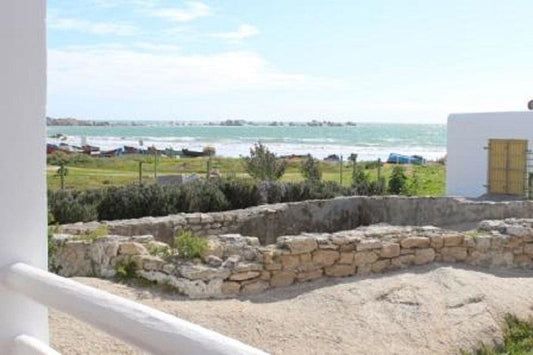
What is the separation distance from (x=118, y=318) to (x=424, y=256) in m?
7.97

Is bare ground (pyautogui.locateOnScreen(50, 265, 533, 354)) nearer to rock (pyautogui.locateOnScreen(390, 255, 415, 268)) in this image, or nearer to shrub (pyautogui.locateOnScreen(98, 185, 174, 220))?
rock (pyautogui.locateOnScreen(390, 255, 415, 268))

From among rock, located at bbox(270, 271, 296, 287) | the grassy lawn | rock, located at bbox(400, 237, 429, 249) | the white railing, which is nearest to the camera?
the white railing

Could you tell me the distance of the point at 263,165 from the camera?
22.0 metres

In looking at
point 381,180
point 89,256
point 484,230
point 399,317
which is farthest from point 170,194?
point 381,180

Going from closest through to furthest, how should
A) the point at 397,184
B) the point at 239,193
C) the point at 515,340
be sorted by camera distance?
the point at 515,340
the point at 239,193
the point at 397,184

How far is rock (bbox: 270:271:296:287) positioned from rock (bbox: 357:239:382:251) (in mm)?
1061

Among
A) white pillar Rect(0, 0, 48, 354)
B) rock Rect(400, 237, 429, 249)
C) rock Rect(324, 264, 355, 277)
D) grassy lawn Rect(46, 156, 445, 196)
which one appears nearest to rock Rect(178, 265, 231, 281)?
rock Rect(324, 264, 355, 277)

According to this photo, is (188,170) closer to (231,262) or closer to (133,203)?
(133,203)

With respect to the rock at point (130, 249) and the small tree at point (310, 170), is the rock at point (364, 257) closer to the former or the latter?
the rock at point (130, 249)

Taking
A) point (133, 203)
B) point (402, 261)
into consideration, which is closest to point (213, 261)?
point (402, 261)

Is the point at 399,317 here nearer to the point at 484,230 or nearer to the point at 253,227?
the point at 484,230

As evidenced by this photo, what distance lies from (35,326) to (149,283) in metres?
5.47

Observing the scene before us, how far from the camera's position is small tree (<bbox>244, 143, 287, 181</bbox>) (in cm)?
2178

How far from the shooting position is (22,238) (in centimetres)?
241
